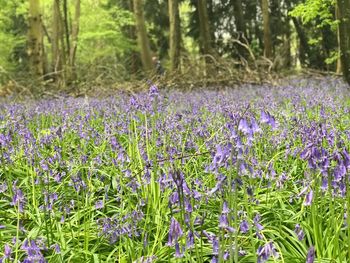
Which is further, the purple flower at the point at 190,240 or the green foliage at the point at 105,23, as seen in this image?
the green foliage at the point at 105,23

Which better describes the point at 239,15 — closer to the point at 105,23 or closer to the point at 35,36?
the point at 105,23

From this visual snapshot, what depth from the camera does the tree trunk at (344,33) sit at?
952cm

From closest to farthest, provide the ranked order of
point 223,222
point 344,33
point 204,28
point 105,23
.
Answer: point 223,222, point 344,33, point 204,28, point 105,23

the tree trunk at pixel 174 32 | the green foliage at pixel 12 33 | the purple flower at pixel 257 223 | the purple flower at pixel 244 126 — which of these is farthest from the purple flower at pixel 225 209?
the green foliage at pixel 12 33

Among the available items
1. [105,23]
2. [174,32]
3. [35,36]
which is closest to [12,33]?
[105,23]

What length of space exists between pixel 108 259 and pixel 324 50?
20.8 m

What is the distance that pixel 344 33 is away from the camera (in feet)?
32.4

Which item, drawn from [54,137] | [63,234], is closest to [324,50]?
[54,137]

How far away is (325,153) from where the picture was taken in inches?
86.4

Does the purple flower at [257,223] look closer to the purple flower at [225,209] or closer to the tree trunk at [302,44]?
the purple flower at [225,209]

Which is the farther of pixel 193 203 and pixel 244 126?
pixel 193 203

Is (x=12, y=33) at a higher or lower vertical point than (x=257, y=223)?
higher

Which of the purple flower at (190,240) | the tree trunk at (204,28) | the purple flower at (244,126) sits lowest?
the purple flower at (190,240)

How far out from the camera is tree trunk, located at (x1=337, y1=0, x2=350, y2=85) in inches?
375
